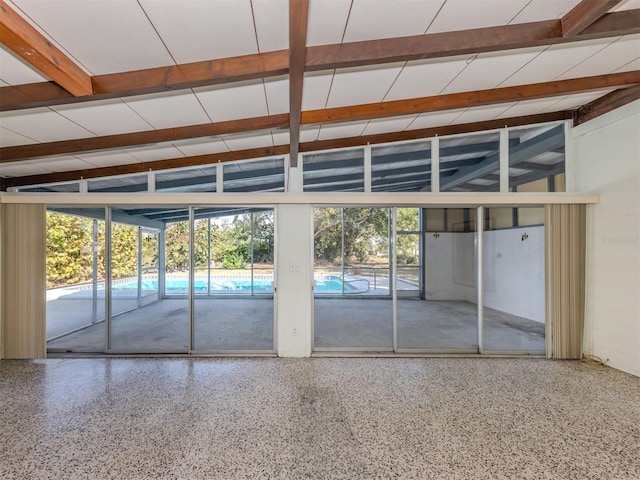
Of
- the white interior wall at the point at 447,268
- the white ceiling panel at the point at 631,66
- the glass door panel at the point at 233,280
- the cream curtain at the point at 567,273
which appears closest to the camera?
the white ceiling panel at the point at 631,66

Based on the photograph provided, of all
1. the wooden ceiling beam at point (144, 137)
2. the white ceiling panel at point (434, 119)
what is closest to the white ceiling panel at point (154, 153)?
the wooden ceiling beam at point (144, 137)

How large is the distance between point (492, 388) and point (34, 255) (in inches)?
242

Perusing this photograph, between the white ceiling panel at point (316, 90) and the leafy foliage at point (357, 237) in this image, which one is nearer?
the white ceiling panel at point (316, 90)

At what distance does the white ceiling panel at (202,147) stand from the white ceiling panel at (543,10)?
3219 millimetres

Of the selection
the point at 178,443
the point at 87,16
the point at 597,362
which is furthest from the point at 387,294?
the point at 87,16

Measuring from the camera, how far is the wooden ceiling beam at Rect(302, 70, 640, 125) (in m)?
3.16

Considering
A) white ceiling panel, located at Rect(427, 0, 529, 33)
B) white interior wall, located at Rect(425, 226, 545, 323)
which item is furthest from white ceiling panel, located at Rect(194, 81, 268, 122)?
white interior wall, located at Rect(425, 226, 545, 323)

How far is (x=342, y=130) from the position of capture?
12.8 feet

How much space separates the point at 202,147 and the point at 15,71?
2.00 meters

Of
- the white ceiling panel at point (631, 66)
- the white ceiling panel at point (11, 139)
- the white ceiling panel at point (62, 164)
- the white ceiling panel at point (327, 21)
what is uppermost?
the white ceiling panel at point (631, 66)

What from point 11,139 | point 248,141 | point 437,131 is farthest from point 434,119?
point 11,139

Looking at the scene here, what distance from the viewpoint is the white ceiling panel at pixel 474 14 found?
1.93 metres

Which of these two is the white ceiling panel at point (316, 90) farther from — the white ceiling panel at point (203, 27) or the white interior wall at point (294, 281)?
the white interior wall at point (294, 281)

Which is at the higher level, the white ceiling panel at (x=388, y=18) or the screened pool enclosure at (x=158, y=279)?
the white ceiling panel at (x=388, y=18)
